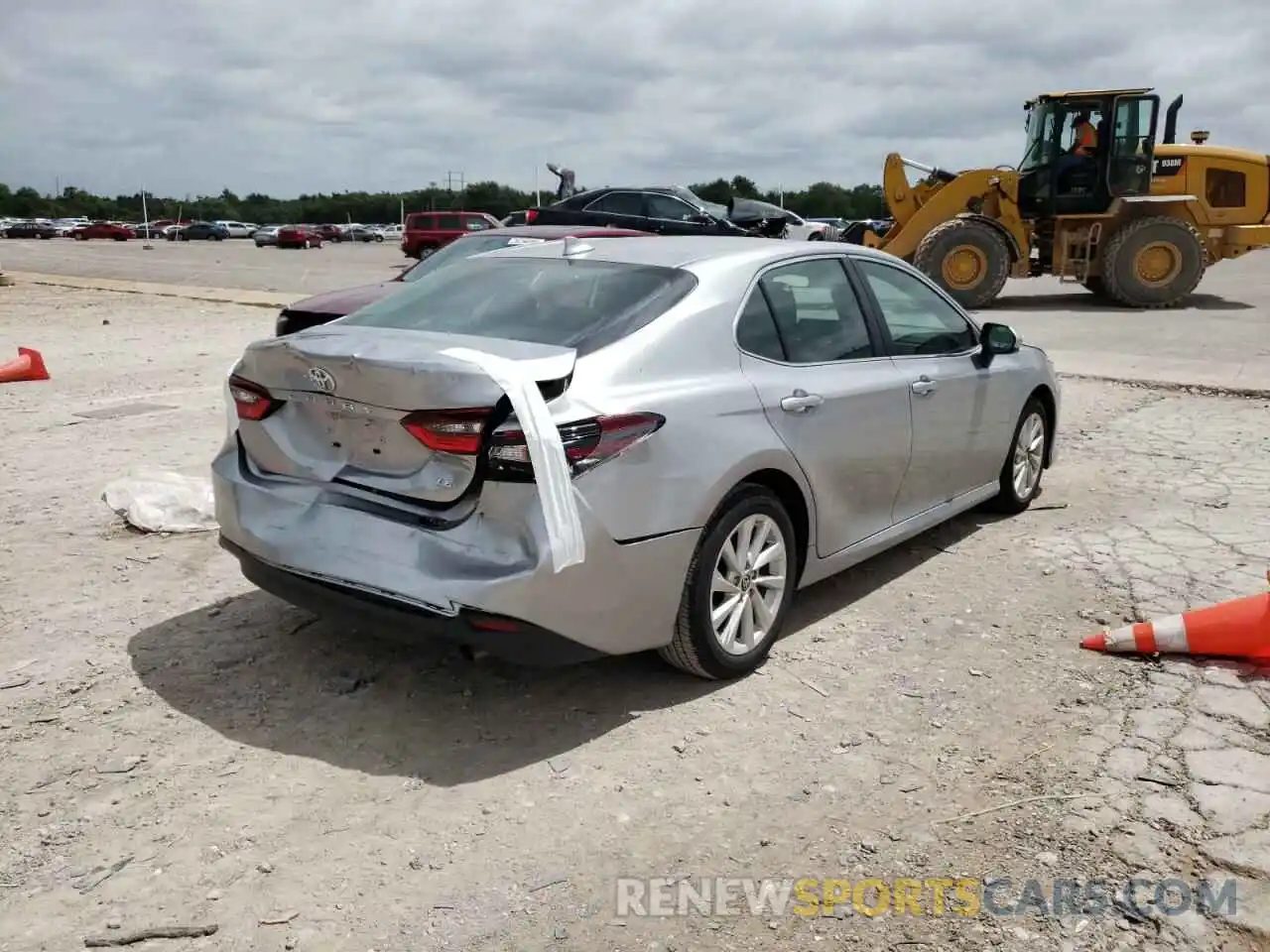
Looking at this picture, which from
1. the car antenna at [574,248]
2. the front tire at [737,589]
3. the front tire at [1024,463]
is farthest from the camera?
the front tire at [1024,463]

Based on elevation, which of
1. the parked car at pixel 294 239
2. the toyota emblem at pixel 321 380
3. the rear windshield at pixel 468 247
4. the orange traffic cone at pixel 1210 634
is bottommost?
the orange traffic cone at pixel 1210 634

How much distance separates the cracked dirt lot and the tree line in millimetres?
60605

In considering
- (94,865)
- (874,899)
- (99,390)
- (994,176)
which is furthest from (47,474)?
(994,176)

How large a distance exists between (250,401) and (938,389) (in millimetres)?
2942

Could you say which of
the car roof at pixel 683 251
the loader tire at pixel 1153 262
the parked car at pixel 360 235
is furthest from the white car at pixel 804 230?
the parked car at pixel 360 235

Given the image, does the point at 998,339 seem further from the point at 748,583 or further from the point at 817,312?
the point at 748,583

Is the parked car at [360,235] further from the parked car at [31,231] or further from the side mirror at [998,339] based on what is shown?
the side mirror at [998,339]

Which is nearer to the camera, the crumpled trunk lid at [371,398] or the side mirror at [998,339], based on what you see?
the crumpled trunk lid at [371,398]

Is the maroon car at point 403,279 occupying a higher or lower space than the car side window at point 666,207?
lower

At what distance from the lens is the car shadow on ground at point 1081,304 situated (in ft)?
58.7

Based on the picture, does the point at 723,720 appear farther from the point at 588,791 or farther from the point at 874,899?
the point at 874,899

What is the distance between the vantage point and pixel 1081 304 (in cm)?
1891

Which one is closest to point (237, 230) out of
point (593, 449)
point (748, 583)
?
point (748, 583)

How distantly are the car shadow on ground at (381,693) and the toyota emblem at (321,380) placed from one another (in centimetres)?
89
